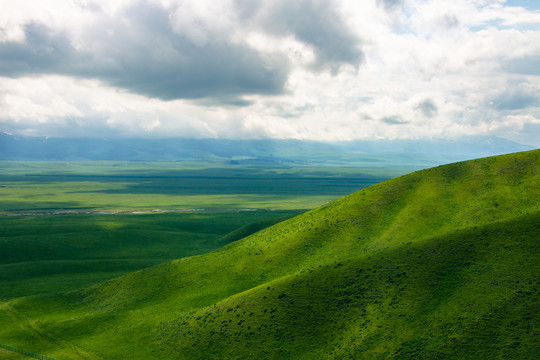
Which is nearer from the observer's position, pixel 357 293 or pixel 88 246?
pixel 357 293

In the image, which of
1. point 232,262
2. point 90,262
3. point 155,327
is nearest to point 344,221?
point 232,262

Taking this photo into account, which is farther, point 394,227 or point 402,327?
point 394,227

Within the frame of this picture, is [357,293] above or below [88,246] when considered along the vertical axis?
above

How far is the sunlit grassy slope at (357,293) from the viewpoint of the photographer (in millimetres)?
40000

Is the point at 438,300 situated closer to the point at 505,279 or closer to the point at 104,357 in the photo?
the point at 505,279

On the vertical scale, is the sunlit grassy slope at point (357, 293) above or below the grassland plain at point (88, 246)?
above

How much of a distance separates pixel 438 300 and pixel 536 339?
30.5 ft

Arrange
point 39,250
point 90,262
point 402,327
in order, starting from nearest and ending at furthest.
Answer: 1. point 402,327
2. point 90,262
3. point 39,250

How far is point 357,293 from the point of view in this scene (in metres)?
46.8

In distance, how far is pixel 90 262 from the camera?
9456 cm

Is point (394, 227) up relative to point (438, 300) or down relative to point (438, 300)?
up

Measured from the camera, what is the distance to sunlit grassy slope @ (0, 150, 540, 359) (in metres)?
40.0

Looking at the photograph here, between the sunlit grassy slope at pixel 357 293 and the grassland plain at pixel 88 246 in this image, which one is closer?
the sunlit grassy slope at pixel 357 293

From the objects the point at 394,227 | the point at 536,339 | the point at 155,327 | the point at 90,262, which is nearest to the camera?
the point at 536,339
